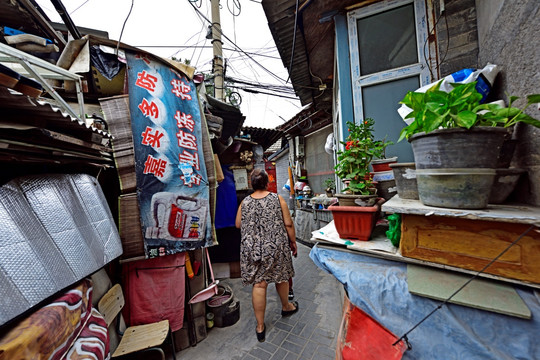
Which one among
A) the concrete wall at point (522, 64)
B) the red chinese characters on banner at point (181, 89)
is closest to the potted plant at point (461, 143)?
the concrete wall at point (522, 64)

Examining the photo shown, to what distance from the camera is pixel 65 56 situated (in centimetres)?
226

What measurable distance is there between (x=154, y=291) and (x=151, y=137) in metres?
1.92

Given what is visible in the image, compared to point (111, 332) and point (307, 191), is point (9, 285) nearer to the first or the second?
point (111, 332)

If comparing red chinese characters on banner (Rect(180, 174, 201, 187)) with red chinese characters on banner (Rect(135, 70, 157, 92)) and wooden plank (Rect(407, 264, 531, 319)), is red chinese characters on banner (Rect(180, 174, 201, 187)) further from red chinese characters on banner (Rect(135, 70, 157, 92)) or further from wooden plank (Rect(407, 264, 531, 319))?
wooden plank (Rect(407, 264, 531, 319))

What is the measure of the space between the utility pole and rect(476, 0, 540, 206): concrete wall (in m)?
5.66

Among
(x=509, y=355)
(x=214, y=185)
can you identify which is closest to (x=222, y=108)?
(x=214, y=185)

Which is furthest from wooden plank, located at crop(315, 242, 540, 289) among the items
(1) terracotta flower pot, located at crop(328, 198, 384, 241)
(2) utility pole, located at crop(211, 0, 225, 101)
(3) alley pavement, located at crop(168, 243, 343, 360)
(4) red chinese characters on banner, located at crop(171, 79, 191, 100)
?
(2) utility pole, located at crop(211, 0, 225, 101)

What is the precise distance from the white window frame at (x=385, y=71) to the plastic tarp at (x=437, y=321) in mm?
2147

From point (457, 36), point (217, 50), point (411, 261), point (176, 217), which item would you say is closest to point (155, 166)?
point (176, 217)

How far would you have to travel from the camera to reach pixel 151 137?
2371 mm

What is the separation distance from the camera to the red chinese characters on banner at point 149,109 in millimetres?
2379

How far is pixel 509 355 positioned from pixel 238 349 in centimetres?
262

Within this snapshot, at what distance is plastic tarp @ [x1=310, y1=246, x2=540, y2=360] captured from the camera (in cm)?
96

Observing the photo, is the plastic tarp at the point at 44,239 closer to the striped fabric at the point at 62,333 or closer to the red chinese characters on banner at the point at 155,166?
the striped fabric at the point at 62,333
